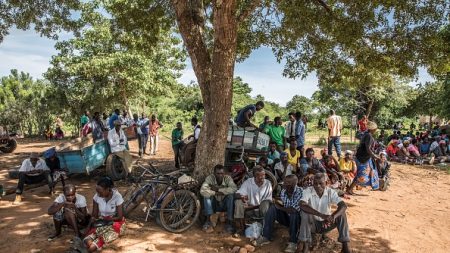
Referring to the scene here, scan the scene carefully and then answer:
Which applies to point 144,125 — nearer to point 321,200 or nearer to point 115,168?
point 115,168

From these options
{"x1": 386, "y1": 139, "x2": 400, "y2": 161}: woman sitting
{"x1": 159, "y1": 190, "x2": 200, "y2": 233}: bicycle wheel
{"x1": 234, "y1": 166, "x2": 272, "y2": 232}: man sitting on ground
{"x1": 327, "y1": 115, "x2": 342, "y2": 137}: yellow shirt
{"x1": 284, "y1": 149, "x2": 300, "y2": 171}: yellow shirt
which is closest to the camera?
{"x1": 234, "y1": 166, "x2": 272, "y2": 232}: man sitting on ground

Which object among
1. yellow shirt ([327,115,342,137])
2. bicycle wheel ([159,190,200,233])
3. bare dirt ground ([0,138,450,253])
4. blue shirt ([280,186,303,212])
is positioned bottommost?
bare dirt ground ([0,138,450,253])

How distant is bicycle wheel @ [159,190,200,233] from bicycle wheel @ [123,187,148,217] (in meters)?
0.49

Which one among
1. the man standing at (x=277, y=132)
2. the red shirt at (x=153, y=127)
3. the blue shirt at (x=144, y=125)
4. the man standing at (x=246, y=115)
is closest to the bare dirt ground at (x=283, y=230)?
the man standing at (x=277, y=132)

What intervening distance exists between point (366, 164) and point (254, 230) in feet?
13.4

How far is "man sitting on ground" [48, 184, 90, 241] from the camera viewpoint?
5.53m

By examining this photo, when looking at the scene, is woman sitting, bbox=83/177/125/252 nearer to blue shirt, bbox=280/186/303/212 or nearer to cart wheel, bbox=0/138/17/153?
blue shirt, bbox=280/186/303/212

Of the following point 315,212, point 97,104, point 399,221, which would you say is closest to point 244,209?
point 315,212

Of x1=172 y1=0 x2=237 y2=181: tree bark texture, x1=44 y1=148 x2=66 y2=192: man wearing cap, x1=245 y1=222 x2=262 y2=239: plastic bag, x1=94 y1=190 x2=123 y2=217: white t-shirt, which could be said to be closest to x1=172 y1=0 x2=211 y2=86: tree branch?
x1=172 y1=0 x2=237 y2=181: tree bark texture

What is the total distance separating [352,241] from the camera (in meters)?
5.82

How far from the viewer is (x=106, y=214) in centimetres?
563

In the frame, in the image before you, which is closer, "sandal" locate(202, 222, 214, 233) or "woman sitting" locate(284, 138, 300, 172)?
"sandal" locate(202, 222, 214, 233)

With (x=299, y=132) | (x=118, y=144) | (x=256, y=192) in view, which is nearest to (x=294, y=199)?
(x=256, y=192)

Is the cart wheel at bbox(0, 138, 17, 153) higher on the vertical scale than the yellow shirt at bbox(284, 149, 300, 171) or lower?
lower
